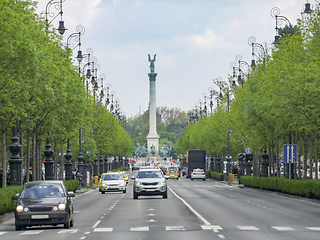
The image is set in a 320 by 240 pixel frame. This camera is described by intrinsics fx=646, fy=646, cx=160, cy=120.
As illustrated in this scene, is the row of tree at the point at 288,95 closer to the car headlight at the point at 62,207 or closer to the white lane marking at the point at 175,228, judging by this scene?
the white lane marking at the point at 175,228

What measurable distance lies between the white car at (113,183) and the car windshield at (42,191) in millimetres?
28403

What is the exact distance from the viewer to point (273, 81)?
133ft

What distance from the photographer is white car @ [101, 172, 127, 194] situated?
157 ft

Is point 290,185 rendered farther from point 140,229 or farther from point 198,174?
Result: point 198,174

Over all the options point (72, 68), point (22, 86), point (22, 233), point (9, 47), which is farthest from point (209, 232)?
point (72, 68)

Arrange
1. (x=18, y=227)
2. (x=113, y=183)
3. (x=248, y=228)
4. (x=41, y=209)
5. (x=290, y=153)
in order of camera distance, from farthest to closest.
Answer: (x=113, y=183) → (x=290, y=153) → (x=18, y=227) → (x=41, y=209) → (x=248, y=228)

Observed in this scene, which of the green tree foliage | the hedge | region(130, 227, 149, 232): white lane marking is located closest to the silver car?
the hedge

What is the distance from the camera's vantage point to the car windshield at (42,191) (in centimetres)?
1903

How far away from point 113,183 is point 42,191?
29086mm

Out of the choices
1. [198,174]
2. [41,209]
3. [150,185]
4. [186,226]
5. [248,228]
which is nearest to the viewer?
[248,228]

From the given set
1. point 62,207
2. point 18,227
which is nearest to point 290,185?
point 62,207

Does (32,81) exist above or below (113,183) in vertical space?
above

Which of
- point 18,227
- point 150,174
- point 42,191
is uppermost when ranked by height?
point 150,174

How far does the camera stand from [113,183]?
158 ft
